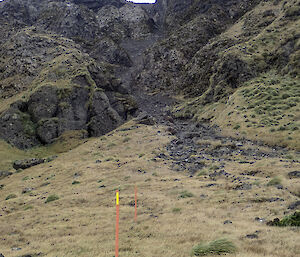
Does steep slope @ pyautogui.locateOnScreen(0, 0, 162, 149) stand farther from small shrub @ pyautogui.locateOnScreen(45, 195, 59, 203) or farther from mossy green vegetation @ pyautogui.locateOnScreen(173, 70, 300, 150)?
small shrub @ pyautogui.locateOnScreen(45, 195, 59, 203)

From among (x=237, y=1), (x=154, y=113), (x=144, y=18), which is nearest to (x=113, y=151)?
(x=154, y=113)

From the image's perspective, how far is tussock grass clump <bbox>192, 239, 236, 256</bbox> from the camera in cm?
854

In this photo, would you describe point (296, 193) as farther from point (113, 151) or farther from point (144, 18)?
point (144, 18)

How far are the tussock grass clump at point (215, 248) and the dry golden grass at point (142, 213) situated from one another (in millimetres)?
337

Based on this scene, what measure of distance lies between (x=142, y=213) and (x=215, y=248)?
7168mm

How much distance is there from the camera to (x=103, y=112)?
174ft

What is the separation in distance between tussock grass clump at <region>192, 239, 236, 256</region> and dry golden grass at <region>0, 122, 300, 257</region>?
13.3 inches

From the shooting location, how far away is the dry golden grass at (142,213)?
9828 millimetres

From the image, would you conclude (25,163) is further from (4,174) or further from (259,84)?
(259,84)

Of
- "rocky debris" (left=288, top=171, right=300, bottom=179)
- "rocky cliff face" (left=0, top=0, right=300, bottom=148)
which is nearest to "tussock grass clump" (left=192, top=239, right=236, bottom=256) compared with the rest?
"rocky debris" (left=288, top=171, right=300, bottom=179)

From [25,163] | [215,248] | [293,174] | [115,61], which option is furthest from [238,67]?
[115,61]

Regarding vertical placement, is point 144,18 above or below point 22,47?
above

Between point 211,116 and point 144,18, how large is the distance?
10893cm

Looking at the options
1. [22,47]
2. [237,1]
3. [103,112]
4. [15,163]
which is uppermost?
[237,1]
